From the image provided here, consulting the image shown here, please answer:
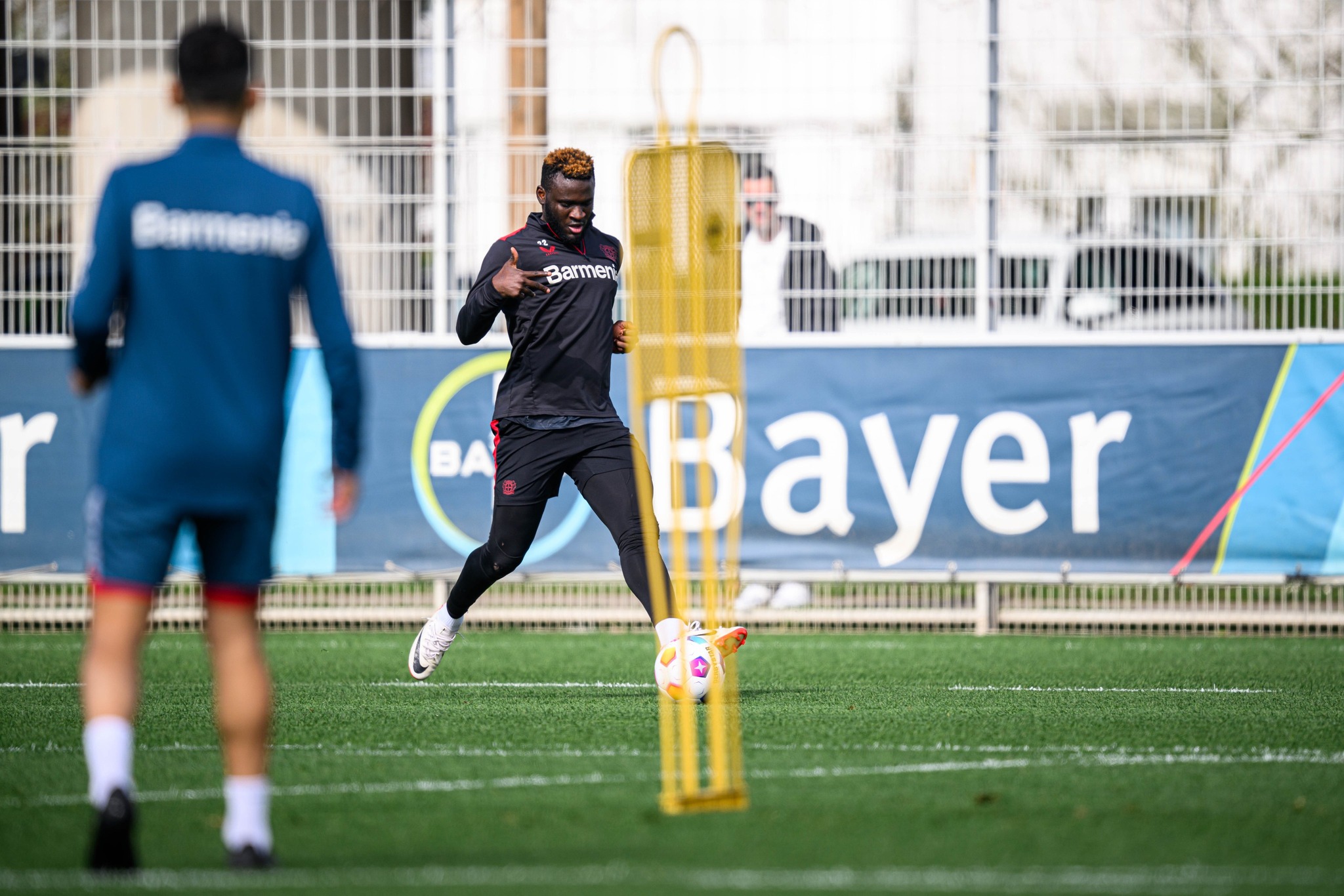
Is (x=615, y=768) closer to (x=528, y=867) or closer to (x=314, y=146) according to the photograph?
(x=528, y=867)

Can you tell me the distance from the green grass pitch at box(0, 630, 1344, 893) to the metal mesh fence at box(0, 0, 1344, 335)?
2955mm

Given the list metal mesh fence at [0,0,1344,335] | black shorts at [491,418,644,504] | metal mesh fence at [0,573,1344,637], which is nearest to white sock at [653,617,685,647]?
black shorts at [491,418,644,504]

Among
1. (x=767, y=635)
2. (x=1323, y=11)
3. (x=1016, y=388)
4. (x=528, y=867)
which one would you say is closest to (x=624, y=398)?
(x=767, y=635)

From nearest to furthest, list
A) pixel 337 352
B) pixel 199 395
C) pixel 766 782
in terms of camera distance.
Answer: pixel 199 395 < pixel 337 352 < pixel 766 782

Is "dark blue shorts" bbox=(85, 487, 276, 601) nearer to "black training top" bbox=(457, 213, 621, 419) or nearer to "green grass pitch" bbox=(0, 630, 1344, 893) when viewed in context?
"green grass pitch" bbox=(0, 630, 1344, 893)

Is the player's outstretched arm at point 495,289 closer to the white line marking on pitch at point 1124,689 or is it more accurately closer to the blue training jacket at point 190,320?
the white line marking on pitch at point 1124,689

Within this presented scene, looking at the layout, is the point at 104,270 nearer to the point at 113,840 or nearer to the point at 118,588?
the point at 118,588

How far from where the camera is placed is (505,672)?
8.74 m

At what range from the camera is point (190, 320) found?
4.03m

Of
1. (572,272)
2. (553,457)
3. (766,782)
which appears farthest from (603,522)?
(766,782)

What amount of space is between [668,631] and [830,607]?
4647 millimetres

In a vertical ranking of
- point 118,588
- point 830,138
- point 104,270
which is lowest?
point 118,588

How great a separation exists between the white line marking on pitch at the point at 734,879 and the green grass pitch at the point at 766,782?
10 mm

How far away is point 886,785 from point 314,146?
7.30m
